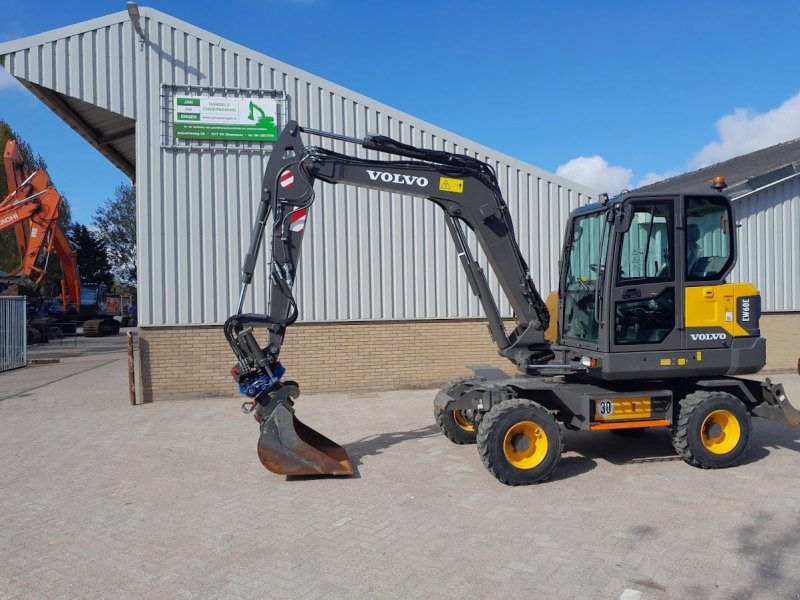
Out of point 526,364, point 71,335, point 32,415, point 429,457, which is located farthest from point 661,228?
point 71,335

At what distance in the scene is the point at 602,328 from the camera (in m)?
6.96

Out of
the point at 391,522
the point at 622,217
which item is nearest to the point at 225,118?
the point at 622,217

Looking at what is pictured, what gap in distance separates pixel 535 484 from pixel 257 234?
3873 mm

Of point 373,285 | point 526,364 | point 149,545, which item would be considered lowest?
point 149,545

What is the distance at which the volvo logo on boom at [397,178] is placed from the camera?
23.4ft

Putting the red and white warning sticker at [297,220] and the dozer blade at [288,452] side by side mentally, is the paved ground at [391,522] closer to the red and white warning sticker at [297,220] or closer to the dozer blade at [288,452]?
the dozer blade at [288,452]

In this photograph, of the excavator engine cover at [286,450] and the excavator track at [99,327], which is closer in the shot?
the excavator engine cover at [286,450]

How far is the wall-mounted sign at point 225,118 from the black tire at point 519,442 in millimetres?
7844

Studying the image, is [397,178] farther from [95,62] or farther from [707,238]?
[95,62]

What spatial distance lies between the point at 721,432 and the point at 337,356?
7031mm

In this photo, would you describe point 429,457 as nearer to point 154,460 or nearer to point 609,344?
point 609,344

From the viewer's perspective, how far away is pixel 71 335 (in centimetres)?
3625

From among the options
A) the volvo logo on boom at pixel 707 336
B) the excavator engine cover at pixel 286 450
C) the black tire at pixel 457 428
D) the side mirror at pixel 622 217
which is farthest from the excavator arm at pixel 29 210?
the volvo logo on boom at pixel 707 336

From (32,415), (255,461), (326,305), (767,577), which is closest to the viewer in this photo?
(767,577)
